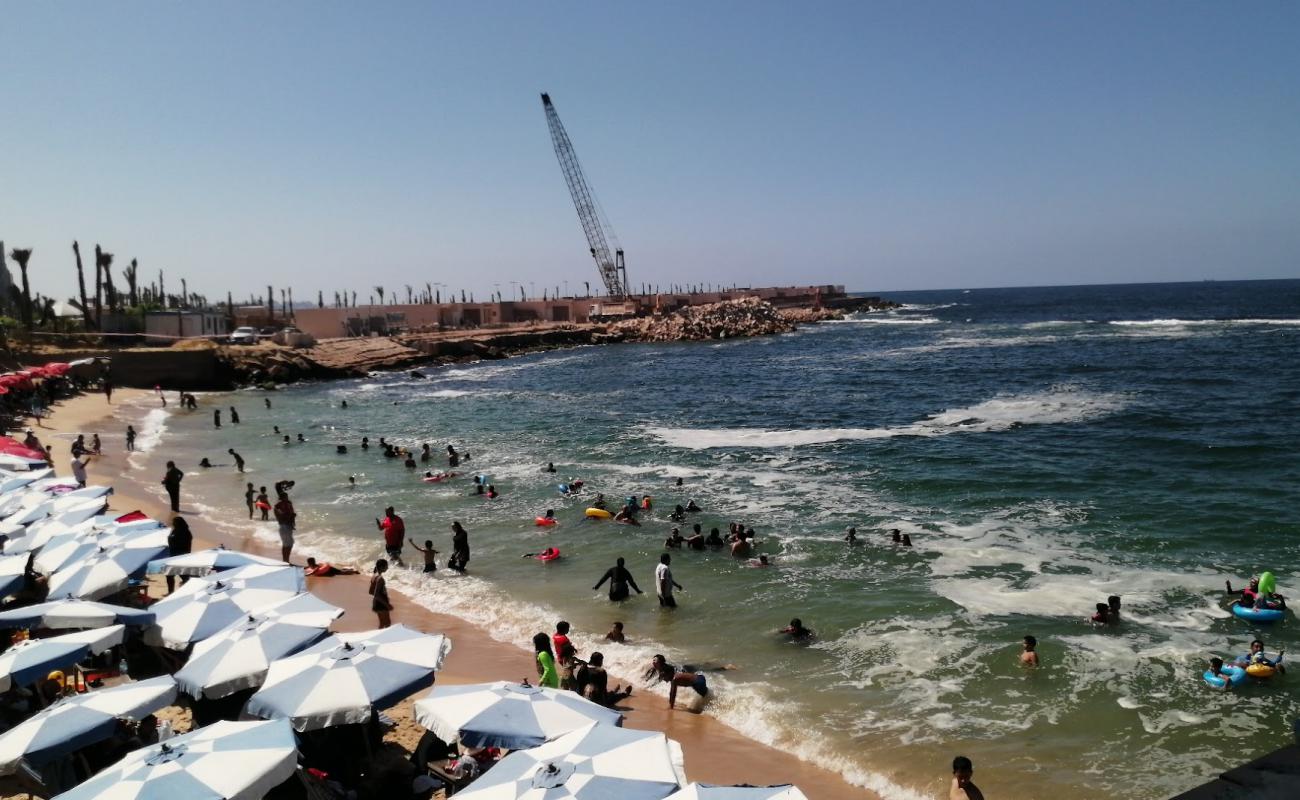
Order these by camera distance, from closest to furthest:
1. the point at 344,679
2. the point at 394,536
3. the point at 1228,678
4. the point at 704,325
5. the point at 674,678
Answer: the point at 344,679, the point at 1228,678, the point at 674,678, the point at 394,536, the point at 704,325

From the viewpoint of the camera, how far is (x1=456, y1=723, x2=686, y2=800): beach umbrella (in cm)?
610

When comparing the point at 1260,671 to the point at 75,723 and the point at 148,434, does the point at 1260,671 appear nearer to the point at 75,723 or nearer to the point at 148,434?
the point at 75,723

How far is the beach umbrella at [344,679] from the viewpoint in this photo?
7613mm

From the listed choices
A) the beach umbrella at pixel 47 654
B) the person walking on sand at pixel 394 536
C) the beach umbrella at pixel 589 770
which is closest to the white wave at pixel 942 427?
the person walking on sand at pixel 394 536

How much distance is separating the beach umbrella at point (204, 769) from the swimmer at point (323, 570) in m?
11.1

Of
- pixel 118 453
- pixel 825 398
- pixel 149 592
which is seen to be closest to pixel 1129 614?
pixel 149 592

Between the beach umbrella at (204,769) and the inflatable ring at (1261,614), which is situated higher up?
the beach umbrella at (204,769)

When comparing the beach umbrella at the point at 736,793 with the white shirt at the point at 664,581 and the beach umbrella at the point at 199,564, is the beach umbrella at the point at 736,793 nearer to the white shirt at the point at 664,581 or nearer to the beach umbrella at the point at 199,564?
the white shirt at the point at 664,581

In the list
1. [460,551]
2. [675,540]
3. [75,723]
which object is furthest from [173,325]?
[75,723]

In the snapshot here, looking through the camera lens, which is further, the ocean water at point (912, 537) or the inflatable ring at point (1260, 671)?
the inflatable ring at point (1260, 671)

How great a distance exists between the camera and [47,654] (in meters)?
8.98

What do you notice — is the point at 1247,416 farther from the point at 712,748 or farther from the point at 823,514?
the point at 712,748

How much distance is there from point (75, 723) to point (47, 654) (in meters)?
1.97

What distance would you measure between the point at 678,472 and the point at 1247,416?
24349mm
